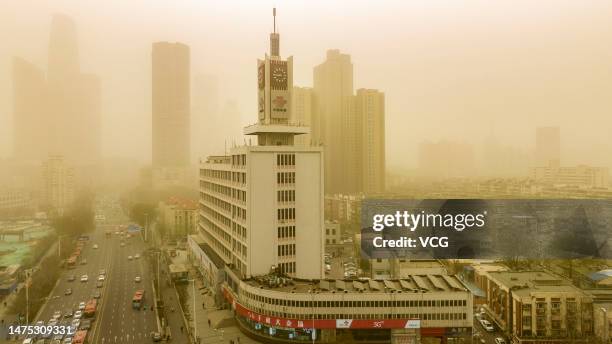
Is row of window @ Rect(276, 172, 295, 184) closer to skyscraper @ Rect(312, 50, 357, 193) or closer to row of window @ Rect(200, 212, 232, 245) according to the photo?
row of window @ Rect(200, 212, 232, 245)

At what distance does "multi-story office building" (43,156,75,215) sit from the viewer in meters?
50.3

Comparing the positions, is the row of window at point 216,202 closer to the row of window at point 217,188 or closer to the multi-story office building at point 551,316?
the row of window at point 217,188

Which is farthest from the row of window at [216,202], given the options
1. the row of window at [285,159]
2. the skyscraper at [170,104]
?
the skyscraper at [170,104]

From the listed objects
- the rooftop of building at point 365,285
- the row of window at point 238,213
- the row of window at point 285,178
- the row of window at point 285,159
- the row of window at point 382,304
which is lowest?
the row of window at point 382,304

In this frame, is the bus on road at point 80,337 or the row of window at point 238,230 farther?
the row of window at point 238,230

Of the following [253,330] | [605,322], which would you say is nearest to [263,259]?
[253,330]

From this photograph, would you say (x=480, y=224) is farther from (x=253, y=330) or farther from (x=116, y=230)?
(x=116, y=230)

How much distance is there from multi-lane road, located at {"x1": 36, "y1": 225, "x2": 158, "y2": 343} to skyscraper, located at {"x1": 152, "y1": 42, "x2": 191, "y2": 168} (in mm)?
54084

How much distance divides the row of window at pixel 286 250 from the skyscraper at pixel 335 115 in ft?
136

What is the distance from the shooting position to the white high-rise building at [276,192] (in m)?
18.3

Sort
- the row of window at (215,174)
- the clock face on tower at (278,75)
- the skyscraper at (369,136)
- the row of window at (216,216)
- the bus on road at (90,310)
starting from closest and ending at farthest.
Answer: the clock face on tower at (278,75), the bus on road at (90,310), the row of window at (215,174), the row of window at (216,216), the skyscraper at (369,136)

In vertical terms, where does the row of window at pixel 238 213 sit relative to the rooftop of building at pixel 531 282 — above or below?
above

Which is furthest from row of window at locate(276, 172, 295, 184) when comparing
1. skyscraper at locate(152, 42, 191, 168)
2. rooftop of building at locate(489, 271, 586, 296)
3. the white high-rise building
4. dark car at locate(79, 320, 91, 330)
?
skyscraper at locate(152, 42, 191, 168)

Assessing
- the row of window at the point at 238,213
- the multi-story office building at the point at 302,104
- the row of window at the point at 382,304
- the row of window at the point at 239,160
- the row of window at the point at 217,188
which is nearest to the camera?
the row of window at the point at 382,304
